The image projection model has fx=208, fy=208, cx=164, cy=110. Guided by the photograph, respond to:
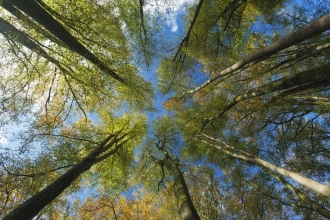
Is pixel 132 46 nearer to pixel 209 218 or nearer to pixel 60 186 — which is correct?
pixel 60 186

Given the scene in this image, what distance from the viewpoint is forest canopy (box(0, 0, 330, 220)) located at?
250 inches

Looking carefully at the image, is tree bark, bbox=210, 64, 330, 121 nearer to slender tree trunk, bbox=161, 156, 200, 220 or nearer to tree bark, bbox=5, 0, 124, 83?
slender tree trunk, bbox=161, 156, 200, 220

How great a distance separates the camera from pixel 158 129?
47.6ft

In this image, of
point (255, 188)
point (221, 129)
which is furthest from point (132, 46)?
point (255, 188)

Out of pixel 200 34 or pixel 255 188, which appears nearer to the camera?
pixel 255 188

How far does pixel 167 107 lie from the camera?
576 inches

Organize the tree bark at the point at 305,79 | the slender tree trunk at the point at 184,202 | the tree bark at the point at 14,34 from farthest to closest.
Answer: the tree bark at the point at 14,34
the slender tree trunk at the point at 184,202
the tree bark at the point at 305,79

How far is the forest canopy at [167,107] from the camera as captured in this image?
250 inches

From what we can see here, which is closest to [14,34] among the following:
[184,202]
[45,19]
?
[45,19]

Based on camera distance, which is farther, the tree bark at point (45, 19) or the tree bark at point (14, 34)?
the tree bark at point (14, 34)

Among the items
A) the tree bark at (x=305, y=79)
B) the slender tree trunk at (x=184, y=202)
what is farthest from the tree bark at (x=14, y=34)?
the tree bark at (x=305, y=79)

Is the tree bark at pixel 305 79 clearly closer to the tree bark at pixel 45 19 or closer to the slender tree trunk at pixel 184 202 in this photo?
the slender tree trunk at pixel 184 202

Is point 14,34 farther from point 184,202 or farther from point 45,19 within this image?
point 184,202

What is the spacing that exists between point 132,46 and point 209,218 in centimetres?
824
